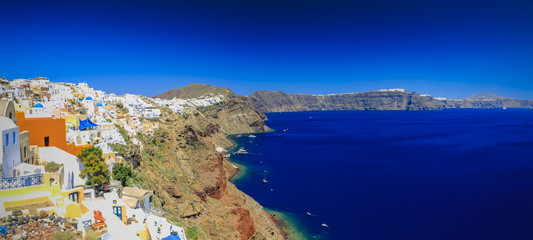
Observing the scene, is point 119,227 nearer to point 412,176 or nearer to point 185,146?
point 185,146

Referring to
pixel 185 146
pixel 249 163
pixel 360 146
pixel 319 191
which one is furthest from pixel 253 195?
pixel 360 146

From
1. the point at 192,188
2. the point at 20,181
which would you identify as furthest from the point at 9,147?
the point at 192,188

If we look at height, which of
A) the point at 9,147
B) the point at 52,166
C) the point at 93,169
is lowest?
the point at 93,169

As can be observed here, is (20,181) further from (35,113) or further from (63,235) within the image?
(35,113)

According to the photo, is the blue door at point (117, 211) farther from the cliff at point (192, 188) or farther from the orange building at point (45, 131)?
the cliff at point (192, 188)

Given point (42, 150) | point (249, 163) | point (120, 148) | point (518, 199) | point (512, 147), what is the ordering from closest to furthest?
1. point (42, 150)
2. point (120, 148)
3. point (518, 199)
4. point (249, 163)
5. point (512, 147)

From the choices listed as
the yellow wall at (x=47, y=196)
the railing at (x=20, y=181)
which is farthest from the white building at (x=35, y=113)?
the railing at (x=20, y=181)
